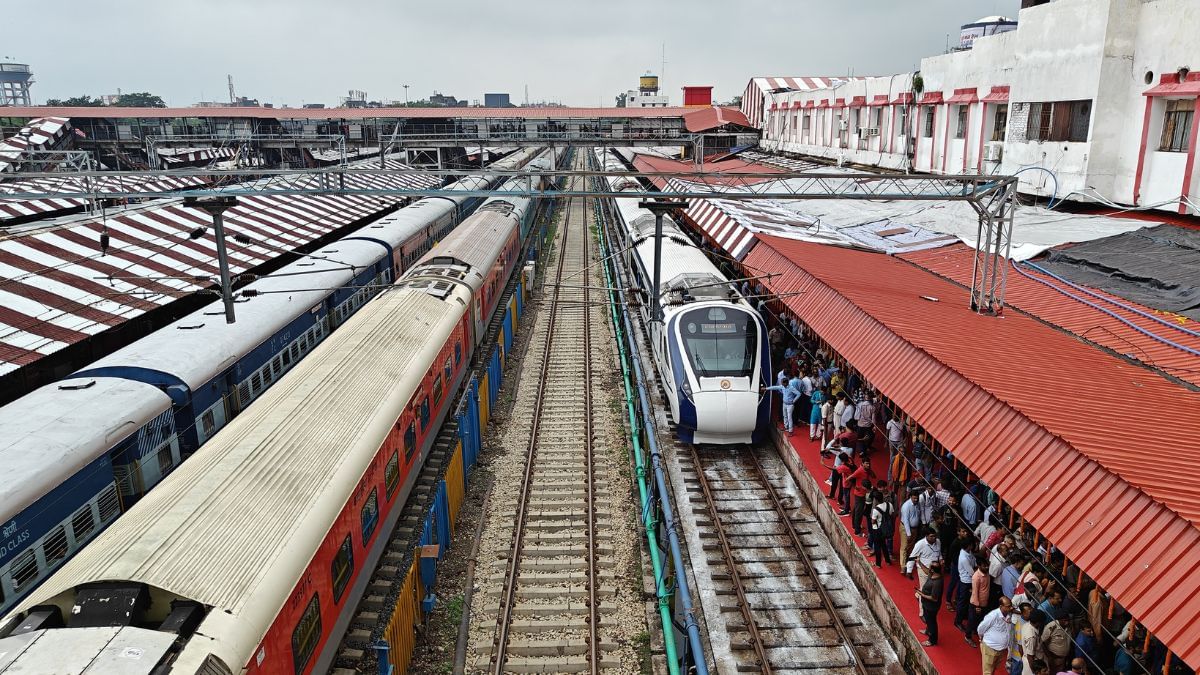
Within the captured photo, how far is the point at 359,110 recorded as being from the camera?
210 feet

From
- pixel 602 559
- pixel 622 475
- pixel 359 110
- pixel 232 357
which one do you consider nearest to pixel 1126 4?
pixel 622 475

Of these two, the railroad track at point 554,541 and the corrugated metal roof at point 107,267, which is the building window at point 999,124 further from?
the corrugated metal roof at point 107,267

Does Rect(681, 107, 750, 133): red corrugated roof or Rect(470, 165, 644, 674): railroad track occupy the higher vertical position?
Rect(681, 107, 750, 133): red corrugated roof

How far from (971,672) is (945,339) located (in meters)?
4.79

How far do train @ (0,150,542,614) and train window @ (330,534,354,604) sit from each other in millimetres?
3189

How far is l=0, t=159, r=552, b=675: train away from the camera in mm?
6117

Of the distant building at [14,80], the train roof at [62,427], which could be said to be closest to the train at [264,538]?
the train roof at [62,427]

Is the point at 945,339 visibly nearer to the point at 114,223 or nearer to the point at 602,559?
the point at 602,559

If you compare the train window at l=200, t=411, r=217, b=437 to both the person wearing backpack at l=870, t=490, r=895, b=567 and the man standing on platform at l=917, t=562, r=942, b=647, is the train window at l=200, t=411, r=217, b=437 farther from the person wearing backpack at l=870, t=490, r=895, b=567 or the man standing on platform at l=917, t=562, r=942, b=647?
the man standing on platform at l=917, t=562, r=942, b=647

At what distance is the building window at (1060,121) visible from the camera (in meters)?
19.2

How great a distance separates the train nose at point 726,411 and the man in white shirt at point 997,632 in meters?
7.24

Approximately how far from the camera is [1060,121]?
20031mm

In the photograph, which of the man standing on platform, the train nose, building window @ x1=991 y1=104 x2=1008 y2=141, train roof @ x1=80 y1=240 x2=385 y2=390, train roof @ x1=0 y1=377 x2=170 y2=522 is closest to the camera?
train roof @ x1=0 y1=377 x2=170 y2=522

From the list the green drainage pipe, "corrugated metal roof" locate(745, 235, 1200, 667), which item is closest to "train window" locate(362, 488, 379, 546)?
the green drainage pipe
